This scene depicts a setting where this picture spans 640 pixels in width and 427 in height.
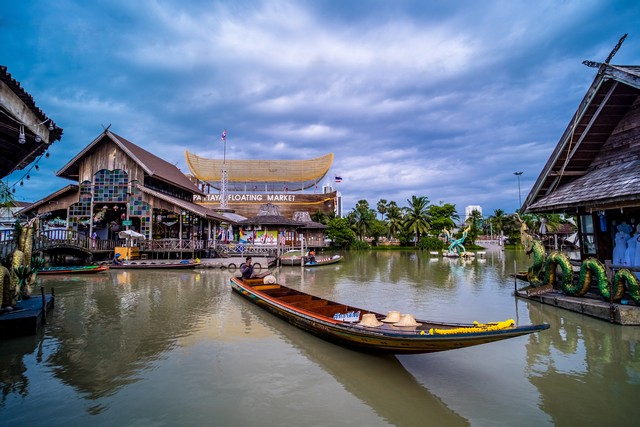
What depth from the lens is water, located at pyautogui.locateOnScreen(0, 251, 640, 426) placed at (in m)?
4.86

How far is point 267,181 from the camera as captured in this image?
6397 cm

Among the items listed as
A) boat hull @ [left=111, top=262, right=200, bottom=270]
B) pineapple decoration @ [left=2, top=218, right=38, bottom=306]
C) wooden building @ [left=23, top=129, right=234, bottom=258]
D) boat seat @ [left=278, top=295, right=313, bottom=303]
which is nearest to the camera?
pineapple decoration @ [left=2, top=218, right=38, bottom=306]

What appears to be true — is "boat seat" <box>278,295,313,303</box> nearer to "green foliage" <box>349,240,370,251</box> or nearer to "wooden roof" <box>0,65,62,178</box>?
"wooden roof" <box>0,65,62,178</box>

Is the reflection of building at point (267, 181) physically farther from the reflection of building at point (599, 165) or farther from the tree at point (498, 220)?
the reflection of building at point (599, 165)

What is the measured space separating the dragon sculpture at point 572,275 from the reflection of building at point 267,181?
4344cm

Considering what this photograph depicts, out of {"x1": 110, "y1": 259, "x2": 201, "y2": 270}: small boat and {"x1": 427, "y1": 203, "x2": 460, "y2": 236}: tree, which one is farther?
{"x1": 427, "y1": 203, "x2": 460, "y2": 236}: tree

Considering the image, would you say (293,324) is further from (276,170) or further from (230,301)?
(276,170)

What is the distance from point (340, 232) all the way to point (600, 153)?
133ft

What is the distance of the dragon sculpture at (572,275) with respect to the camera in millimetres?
8836

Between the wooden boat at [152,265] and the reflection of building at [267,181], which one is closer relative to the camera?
the wooden boat at [152,265]

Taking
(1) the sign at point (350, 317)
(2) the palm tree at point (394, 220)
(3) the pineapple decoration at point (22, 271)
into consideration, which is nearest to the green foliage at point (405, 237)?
(2) the palm tree at point (394, 220)

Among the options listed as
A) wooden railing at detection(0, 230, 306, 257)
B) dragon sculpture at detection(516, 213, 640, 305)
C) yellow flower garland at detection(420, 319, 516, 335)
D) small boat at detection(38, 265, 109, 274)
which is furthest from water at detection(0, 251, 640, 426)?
wooden railing at detection(0, 230, 306, 257)

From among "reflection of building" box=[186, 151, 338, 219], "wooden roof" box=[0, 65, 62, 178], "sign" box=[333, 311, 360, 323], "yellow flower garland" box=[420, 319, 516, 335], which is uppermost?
"reflection of building" box=[186, 151, 338, 219]

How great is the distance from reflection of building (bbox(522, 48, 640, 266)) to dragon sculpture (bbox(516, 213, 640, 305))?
117cm
